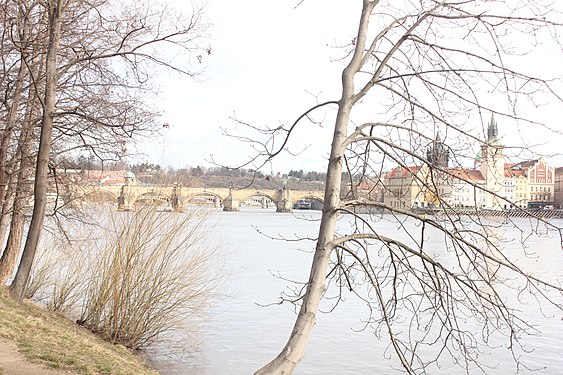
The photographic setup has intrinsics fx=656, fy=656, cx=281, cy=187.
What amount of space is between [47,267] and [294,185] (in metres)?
74.5

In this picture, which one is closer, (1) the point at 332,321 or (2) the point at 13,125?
(2) the point at 13,125

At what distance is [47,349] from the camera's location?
8.38 metres

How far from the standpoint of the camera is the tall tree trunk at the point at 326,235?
→ 14.0 feet

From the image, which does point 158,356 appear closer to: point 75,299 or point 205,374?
point 205,374

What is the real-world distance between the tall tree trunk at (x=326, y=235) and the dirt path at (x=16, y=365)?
3.82 m

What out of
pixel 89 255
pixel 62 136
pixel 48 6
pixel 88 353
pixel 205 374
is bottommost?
pixel 205 374

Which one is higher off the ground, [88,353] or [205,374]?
[88,353]

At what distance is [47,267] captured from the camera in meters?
14.6

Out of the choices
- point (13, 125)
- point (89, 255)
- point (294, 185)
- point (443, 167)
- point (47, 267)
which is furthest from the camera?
point (294, 185)

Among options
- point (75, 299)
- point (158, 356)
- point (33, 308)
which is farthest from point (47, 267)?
point (158, 356)

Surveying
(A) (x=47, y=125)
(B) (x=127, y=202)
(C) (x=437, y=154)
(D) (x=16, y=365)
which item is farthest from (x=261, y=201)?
(C) (x=437, y=154)

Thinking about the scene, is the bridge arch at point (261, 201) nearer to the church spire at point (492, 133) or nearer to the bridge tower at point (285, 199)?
the bridge tower at point (285, 199)

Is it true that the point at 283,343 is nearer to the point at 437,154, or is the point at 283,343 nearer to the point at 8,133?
the point at 8,133

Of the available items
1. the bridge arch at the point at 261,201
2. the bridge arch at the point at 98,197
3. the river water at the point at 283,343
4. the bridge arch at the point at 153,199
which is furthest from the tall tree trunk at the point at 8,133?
the bridge arch at the point at 261,201
